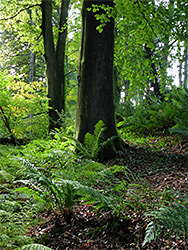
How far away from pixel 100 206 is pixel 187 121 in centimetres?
404

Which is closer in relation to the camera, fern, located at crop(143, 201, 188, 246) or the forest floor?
fern, located at crop(143, 201, 188, 246)

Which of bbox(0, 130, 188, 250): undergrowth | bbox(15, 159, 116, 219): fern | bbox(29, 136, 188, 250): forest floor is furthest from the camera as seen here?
bbox(15, 159, 116, 219): fern

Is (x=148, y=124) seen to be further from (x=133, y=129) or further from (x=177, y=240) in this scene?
(x=177, y=240)

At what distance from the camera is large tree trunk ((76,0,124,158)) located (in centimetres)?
495

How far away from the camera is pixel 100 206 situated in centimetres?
252

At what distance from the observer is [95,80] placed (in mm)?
4961

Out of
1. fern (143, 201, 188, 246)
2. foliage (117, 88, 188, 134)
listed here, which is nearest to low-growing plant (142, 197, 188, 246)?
fern (143, 201, 188, 246)

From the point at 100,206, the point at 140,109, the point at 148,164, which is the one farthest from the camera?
the point at 140,109

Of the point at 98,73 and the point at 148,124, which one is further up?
the point at 98,73

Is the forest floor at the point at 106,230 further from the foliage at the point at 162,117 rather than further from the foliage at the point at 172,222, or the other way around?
the foliage at the point at 162,117

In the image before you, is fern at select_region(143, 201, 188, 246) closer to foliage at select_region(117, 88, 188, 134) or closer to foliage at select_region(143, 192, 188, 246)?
foliage at select_region(143, 192, 188, 246)

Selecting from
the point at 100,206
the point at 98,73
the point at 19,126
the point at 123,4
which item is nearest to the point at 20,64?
the point at 19,126

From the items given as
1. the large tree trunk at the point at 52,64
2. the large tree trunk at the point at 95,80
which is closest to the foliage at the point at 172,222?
the large tree trunk at the point at 95,80

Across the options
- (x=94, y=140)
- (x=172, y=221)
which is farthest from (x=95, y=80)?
(x=172, y=221)
